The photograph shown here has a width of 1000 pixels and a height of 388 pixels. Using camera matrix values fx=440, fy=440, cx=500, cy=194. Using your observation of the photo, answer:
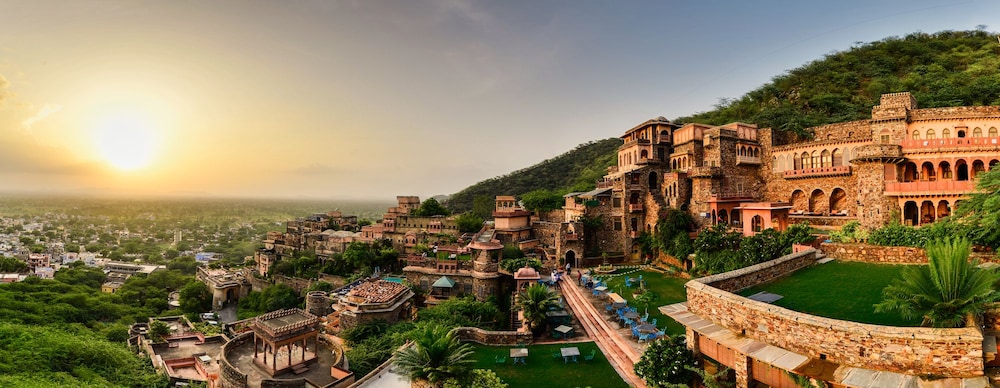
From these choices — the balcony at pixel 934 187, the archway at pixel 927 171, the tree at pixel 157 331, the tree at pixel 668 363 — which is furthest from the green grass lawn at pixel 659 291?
the tree at pixel 157 331

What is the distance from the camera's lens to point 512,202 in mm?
33844

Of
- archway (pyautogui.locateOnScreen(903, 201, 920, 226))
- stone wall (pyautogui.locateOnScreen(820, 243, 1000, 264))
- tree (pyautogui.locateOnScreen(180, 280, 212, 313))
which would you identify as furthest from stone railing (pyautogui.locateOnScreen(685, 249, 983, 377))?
tree (pyautogui.locateOnScreen(180, 280, 212, 313))

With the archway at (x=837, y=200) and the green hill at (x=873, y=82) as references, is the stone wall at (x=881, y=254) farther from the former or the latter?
the green hill at (x=873, y=82)

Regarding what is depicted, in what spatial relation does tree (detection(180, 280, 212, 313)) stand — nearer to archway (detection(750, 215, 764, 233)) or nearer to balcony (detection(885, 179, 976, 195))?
archway (detection(750, 215, 764, 233))

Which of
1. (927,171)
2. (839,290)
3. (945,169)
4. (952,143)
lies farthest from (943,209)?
(839,290)

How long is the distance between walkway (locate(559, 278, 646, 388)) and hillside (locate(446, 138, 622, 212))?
44352mm

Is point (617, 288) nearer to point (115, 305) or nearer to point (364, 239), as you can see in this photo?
point (364, 239)

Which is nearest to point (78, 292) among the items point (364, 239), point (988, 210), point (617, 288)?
point (364, 239)

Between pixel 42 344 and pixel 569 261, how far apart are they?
27936mm

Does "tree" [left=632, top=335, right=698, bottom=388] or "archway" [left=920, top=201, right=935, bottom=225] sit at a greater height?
"archway" [left=920, top=201, right=935, bottom=225]

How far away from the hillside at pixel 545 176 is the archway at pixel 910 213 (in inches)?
1746

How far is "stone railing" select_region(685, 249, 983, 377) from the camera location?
6.19 m

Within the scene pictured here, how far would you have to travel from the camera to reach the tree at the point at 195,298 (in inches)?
1547

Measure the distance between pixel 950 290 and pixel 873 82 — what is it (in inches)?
1497
